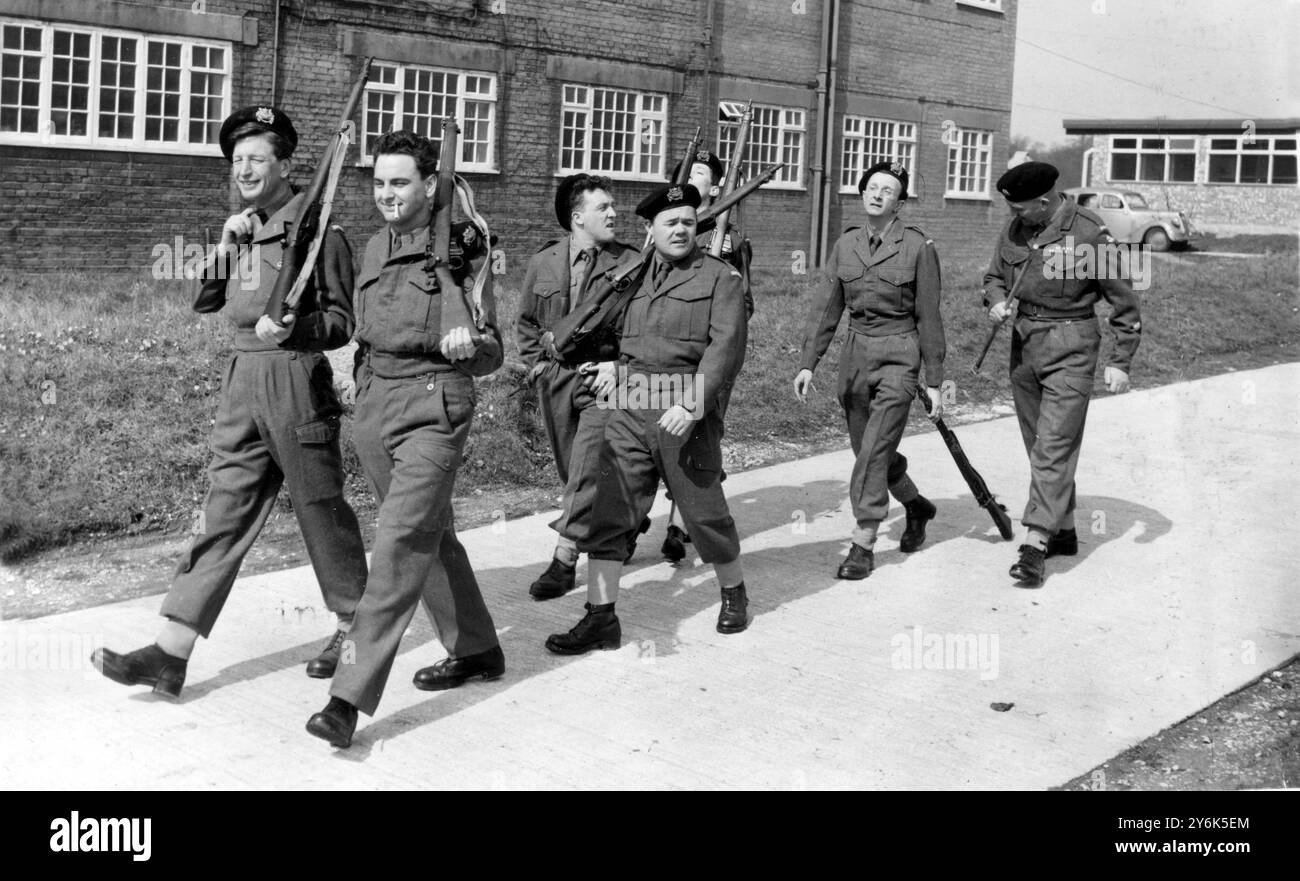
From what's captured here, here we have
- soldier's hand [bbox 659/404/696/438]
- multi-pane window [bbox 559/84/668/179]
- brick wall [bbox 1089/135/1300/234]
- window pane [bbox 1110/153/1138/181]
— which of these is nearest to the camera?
soldier's hand [bbox 659/404/696/438]

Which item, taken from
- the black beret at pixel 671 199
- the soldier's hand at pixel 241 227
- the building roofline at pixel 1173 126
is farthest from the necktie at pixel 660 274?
the building roofline at pixel 1173 126

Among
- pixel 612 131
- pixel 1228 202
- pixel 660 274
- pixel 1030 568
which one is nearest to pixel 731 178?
pixel 660 274

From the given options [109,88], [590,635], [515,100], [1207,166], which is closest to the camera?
[590,635]

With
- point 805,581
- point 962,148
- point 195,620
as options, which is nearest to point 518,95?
point 962,148

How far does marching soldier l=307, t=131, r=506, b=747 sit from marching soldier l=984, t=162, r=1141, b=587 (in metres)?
3.53

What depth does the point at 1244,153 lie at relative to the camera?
154 ft

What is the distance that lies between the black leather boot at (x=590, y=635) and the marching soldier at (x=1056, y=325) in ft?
8.26

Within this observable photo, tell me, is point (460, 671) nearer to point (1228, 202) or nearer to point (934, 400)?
point (934, 400)

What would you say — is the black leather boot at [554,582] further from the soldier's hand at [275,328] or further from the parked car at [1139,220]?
the parked car at [1139,220]

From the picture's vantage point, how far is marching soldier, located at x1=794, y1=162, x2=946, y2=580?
24.7 ft

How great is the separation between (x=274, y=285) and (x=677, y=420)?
5.42 ft

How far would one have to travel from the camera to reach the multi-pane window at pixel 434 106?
19656mm

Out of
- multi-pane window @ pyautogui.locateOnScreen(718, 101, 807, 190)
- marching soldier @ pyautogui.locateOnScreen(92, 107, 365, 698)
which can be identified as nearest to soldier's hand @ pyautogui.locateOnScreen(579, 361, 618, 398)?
marching soldier @ pyautogui.locateOnScreen(92, 107, 365, 698)

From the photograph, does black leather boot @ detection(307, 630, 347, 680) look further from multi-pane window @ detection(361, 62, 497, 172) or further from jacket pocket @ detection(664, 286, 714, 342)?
multi-pane window @ detection(361, 62, 497, 172)
